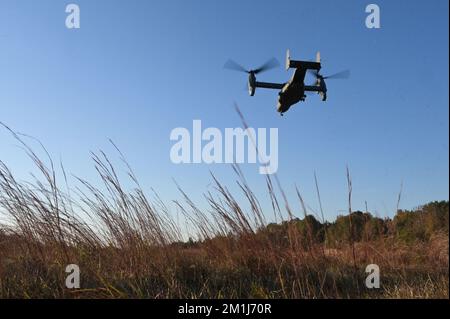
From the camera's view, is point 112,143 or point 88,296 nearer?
point 88,296

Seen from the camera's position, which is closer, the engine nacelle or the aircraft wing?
the aircraft wing

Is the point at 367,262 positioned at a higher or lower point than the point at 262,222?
lower

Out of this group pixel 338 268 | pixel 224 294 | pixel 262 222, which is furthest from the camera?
pixel 338 268

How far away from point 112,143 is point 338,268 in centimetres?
226

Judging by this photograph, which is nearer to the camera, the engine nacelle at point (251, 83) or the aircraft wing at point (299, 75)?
the aircraft wing at point (299, 75)

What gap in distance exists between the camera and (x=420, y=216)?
503cm

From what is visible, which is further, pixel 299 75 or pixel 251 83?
pixel 251 83

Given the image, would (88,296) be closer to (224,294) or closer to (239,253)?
(224,294)

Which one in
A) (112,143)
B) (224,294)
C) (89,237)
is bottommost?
(224,294)

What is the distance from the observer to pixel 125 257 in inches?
131

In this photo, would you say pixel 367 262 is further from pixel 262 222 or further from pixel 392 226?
pixel 262 222

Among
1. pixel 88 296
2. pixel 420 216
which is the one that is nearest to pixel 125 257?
pixel 88 296
